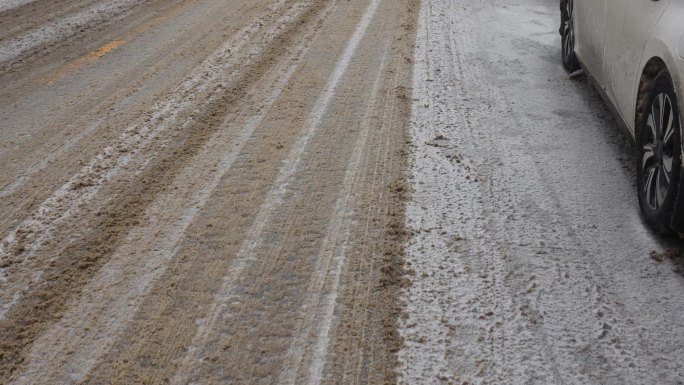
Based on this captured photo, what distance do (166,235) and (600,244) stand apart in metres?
2.32

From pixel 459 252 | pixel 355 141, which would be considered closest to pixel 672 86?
pixel 459 252

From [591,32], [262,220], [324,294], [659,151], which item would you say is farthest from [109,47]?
[659,151]

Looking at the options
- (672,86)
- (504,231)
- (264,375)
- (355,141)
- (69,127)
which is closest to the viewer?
(264,375)

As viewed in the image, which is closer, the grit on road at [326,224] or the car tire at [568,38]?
the grit on road at [326,224]

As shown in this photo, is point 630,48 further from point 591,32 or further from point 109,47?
point 109,47

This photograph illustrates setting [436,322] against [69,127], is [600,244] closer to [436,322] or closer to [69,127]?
[436,322]

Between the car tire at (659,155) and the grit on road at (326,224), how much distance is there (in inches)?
5.8

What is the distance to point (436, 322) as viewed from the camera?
9.47 ft

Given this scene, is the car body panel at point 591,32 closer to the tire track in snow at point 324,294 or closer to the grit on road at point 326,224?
the grit on road at point 326,224

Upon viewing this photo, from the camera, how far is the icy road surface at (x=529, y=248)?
2672mm

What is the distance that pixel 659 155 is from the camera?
348 centimetres

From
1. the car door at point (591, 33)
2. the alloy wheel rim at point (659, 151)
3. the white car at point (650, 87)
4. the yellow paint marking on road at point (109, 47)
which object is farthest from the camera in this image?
the yellow paint marking on road at point (109, 47)

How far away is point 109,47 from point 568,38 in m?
4.66

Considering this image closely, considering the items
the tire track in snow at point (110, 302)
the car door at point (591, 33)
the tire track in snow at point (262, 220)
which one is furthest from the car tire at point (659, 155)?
the tire track in snow at point (110, 302)
